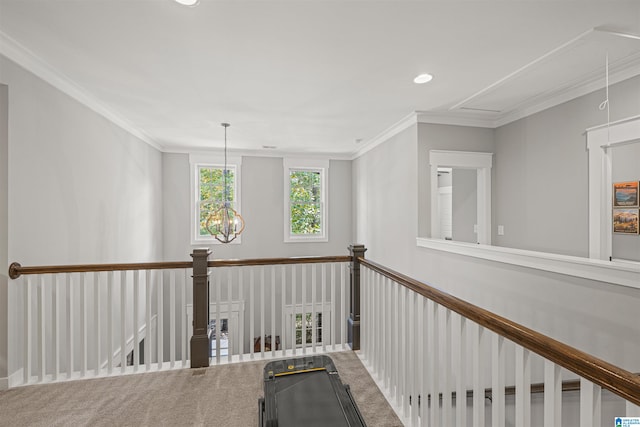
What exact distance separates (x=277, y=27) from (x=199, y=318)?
7.85 ft

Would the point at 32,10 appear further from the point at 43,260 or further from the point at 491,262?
the point at 491,262

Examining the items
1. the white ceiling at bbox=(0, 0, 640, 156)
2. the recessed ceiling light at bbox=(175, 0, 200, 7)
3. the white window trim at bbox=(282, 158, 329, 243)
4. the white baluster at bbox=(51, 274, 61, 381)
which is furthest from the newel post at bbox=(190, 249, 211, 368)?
the white window trim at bbox=(282, 158, 329, 243)

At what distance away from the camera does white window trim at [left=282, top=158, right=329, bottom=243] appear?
20.7ft

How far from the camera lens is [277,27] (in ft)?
6.77

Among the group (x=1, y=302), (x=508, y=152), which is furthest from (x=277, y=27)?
(x=508, y=152)

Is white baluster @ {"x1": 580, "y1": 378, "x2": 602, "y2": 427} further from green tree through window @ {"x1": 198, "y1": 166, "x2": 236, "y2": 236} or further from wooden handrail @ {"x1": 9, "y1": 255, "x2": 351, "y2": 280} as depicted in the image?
green tree through window @ {"x1": 198, "y1": 166, "x2": 236, "y2": 236}

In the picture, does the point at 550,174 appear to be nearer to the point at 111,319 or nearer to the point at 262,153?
the point at 111,319

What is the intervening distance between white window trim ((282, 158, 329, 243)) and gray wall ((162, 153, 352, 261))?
9 centimetres

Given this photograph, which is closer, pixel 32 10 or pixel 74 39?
pixel 32 10

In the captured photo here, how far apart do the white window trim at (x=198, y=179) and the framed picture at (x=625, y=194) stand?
5450mm

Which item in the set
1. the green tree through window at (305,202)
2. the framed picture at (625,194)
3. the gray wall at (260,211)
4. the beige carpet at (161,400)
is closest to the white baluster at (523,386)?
the beige carpet at (161,400)

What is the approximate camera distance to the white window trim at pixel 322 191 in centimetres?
631

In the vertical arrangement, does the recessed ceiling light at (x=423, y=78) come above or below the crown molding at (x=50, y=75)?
above

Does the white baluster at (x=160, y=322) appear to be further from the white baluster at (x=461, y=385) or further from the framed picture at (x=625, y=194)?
the framed picture at (x=625, y=194)
